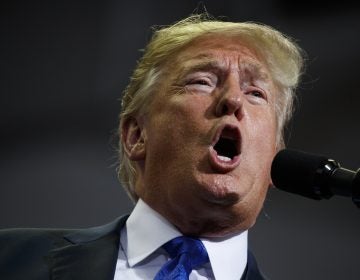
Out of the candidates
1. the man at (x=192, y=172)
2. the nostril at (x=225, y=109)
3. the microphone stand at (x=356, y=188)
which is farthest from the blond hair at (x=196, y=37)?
the microphone stand at (x=356, y=188)

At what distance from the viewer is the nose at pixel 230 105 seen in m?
1.38

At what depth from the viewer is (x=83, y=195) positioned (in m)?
1.99

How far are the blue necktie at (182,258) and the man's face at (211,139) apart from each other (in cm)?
6

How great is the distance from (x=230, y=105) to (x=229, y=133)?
56 millimetres

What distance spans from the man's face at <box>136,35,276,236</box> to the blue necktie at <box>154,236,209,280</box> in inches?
2.4

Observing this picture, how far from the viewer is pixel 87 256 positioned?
1363 mm

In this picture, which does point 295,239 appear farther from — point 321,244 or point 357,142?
point 357,142

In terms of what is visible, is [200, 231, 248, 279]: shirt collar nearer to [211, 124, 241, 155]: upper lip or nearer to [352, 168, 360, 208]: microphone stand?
[211, 124, 241, 155]: upper lip

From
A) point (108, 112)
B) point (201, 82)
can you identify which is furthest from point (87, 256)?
point (108, 112)

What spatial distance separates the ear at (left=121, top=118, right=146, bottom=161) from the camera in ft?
5.08

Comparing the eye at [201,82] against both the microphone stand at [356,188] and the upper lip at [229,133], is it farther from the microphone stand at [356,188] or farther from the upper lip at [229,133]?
the microphone stand at [356,188]

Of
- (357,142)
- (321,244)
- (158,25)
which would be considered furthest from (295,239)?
(158,25)

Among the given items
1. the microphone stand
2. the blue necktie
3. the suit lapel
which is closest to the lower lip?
the blue necktie

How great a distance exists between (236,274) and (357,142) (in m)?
0.65
